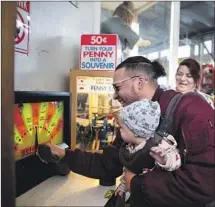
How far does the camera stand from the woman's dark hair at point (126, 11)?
346 cm

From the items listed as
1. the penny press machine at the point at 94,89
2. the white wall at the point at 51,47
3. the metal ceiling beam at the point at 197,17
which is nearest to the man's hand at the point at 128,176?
the white wall at the point at 51,47

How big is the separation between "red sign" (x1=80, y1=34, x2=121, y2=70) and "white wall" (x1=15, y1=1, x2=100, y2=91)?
0.17m

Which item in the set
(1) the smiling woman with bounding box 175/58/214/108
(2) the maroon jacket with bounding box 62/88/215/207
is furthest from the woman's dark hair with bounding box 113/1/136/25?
(2) the maroon jacket with bounding box 62/88/215/207

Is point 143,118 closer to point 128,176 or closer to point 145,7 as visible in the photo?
point 128,176

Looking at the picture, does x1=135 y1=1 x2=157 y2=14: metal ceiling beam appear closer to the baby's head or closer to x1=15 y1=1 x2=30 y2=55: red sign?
x1=15 y1=1 x2=30 y2=55: red sign

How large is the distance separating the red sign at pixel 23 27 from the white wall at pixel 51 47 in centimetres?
4

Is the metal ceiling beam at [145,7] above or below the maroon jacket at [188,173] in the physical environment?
above

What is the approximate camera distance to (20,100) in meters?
1.48

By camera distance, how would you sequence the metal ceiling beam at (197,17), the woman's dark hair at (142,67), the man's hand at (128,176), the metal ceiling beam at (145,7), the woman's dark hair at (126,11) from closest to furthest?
the man's hand at (128,176), the woman's dark hair at (142,67), the woman's dark hair at (126,11), the metal ceiling beam at (145,7), the metal ceiling beam at (197,17)

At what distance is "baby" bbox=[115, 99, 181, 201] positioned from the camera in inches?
35.9

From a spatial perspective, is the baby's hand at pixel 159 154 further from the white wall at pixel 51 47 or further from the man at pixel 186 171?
the white wall at pixel 51 47

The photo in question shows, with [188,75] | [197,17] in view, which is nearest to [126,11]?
[188,75]

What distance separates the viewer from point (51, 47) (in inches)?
82.0

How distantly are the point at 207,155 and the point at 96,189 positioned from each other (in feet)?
3.34
